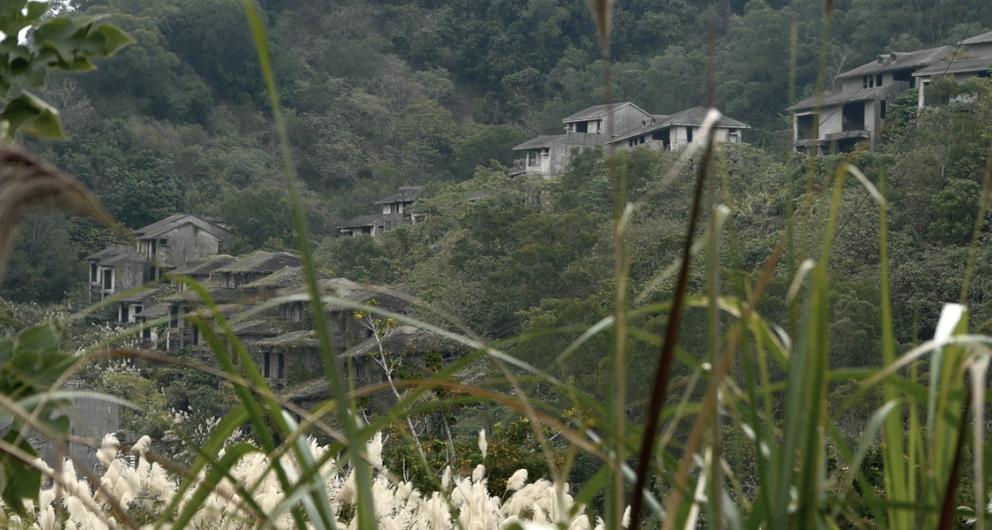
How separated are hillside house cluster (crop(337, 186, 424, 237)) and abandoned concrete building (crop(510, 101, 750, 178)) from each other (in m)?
2.84

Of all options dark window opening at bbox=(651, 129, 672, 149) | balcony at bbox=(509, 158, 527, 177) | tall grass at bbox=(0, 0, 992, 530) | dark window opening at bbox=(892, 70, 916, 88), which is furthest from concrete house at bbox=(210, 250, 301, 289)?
tall grass at bbox=(0, 0, 992, 530)

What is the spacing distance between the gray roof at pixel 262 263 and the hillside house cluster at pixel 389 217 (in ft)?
24.5

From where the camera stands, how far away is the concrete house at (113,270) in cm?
2780

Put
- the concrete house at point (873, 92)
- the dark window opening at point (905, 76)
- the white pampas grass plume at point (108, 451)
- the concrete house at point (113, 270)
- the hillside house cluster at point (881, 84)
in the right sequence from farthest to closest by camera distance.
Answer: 1. the concrete house at point (113, 270)
2. the dark window opening at point (905, 76)
3. the concrete house at point (873, 92)
4. the hillside house cluster at point (881, 84)
5. the white pampas grass plume at point (108, 451)

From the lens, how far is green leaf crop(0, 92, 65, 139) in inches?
50.3

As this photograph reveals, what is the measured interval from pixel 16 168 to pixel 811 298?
1.44ft

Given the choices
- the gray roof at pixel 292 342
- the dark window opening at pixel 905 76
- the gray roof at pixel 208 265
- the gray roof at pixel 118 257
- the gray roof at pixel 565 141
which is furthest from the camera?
the gray roof at pixel 565 141

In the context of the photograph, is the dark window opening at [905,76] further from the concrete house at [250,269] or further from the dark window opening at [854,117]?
the concrete house at [250,269]

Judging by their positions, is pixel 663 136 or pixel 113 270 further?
pixel 663 136

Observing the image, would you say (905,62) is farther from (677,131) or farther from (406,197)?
(406,197)

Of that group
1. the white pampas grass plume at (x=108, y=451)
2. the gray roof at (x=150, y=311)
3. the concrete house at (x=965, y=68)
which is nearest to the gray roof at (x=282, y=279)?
the gray roof at (x=150, y=311)

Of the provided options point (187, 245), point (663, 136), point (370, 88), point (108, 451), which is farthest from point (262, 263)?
point (370, 88)

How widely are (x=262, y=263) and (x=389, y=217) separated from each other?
934cm

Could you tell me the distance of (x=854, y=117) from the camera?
88.0 ft
